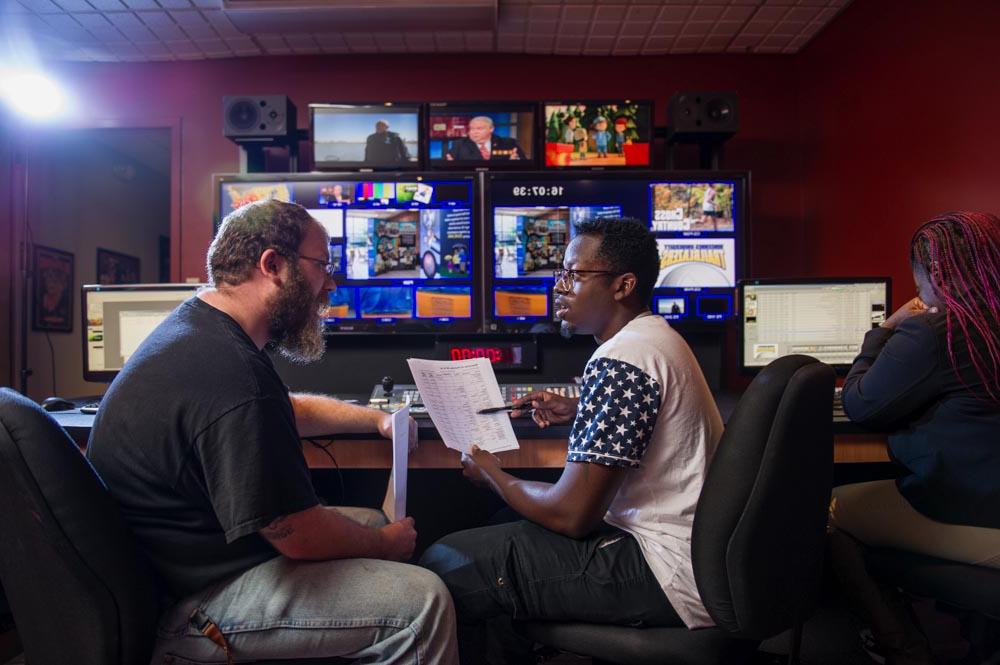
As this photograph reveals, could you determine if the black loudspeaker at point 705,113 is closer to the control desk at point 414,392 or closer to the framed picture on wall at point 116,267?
the control desk at point 414,392

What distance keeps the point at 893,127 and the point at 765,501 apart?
2371 millimetres

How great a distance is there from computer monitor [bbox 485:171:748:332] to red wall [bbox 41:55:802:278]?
0.82 meters

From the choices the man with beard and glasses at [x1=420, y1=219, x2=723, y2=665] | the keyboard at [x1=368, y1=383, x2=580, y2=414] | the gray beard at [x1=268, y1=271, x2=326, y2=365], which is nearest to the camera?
the man with beard and glasses at [x1=420, y1=219, x2=723, y2=665]

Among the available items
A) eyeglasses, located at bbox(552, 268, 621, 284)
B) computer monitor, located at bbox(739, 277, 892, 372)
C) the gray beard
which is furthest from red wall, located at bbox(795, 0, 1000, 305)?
the gray beard

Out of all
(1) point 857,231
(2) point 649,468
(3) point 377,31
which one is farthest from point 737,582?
(3) point 377,31

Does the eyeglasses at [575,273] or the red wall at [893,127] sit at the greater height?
the red wall at [893,127]

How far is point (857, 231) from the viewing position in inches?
117

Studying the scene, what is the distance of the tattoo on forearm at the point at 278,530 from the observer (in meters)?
1.04

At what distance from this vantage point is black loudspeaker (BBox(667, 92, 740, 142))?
2.80 meters

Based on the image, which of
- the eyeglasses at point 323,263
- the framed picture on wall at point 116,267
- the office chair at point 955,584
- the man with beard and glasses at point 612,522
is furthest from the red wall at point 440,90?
the man with beard and glasses at point 612,522

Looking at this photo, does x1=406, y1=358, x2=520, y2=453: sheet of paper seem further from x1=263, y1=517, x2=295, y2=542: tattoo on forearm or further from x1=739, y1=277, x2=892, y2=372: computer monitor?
x1=739, y1=277, x2=892, y2=372: computer monitor

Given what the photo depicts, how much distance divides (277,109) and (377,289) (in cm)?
96

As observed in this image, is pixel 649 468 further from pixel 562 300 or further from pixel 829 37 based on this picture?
pixel 829 37

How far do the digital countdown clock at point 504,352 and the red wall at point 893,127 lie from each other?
5.30 feet
